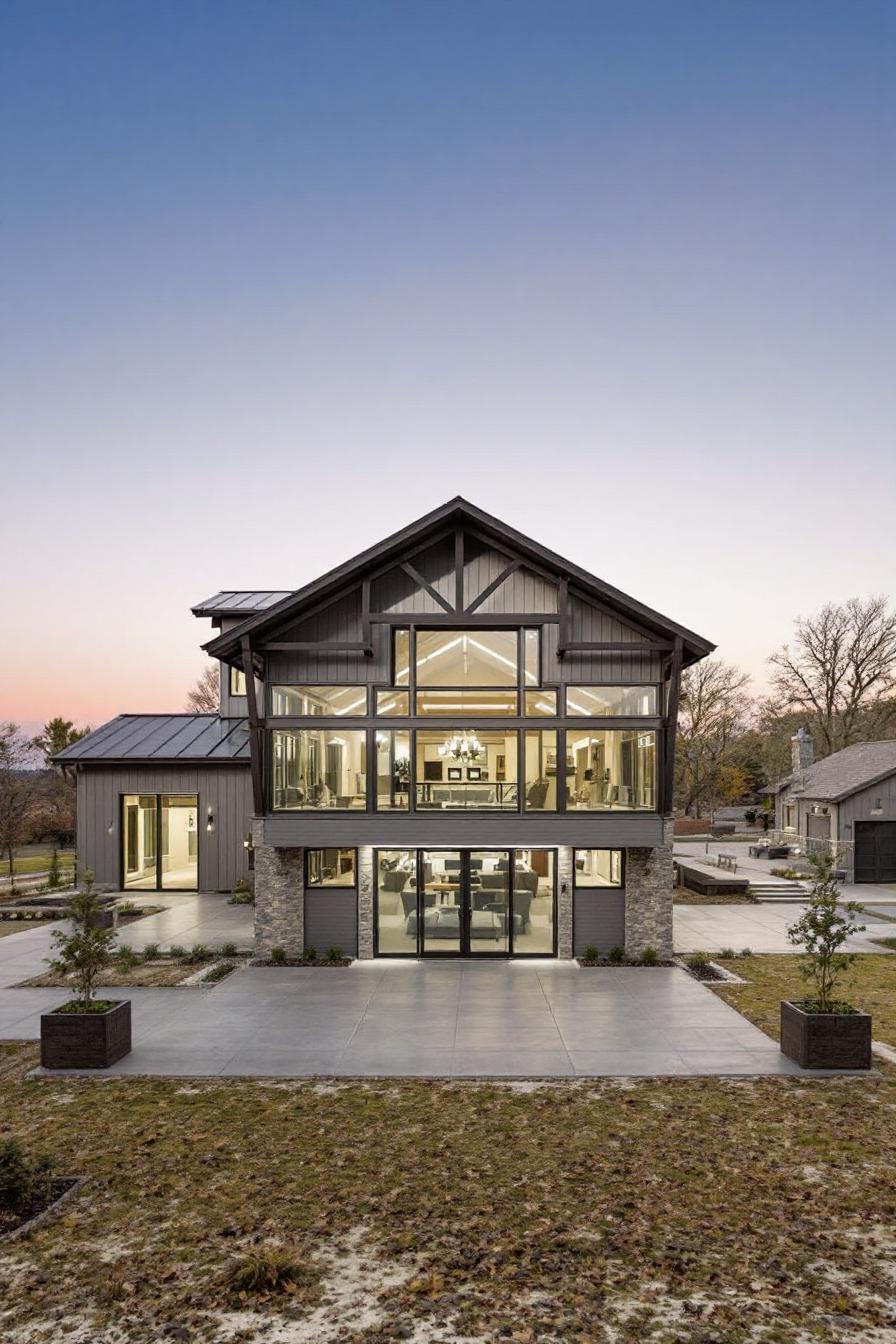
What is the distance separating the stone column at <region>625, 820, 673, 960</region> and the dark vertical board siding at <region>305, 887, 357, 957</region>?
5938 mm

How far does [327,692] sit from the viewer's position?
1659 centimetres

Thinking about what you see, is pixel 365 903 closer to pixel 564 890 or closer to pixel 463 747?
pixel 463 747

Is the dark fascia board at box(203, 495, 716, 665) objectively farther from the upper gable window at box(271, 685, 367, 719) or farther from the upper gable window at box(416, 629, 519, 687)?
the upper gable window at box(416, 629, 519, 687)

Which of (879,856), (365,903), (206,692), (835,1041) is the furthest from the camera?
(206,692)

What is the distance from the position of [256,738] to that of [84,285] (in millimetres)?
13713

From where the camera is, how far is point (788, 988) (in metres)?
14.5

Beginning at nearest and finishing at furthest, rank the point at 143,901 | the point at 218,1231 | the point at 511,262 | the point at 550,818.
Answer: the point at 218,1231
the point at 550,818
the point at 511,262
the point at 143,901

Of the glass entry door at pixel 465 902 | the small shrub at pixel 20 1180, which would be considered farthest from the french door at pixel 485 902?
the small shrub at pixel 20 1180

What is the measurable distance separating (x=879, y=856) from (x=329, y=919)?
2389cm

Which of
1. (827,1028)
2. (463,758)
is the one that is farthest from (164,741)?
(827,1028)

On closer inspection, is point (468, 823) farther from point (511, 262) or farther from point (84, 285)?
point (84, 285)

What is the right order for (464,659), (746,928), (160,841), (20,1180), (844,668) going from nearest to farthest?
(20,1180), (464,659), (746,928), (160,841), (844,668)

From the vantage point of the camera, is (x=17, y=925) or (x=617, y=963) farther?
(x=17, y=925)

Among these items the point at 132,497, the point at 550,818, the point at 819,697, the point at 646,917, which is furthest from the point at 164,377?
the point at 819,697
